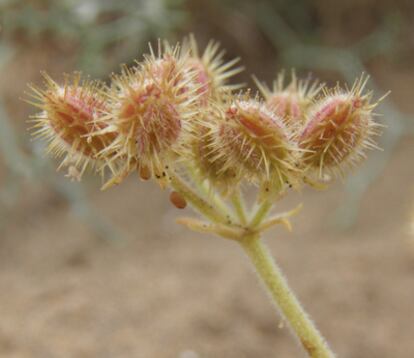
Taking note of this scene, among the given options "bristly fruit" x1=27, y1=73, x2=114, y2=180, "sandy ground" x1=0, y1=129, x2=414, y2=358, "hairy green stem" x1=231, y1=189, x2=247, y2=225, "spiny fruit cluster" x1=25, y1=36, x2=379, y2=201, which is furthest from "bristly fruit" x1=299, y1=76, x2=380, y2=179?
"sandy ground" x1=0, y1=129, x2=414, y2=358

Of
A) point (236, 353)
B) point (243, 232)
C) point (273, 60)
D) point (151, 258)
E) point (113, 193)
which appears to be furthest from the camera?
point (273, 60)

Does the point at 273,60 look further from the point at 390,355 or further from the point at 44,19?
the point at 390,355

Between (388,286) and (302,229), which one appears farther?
(302,229)

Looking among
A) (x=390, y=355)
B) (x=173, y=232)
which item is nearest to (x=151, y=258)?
(x=173, y=232)

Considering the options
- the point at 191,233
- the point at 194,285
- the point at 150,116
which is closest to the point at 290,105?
the point at 150,116

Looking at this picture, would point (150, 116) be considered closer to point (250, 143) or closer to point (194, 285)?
point (250, 143)

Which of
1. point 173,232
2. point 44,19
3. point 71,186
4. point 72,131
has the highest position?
point 44,19
